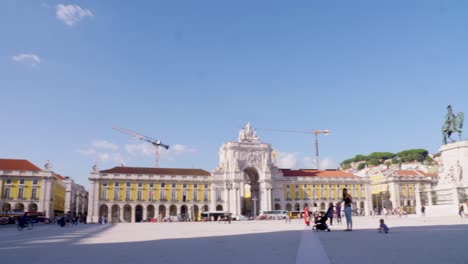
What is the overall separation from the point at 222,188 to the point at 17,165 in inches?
1734

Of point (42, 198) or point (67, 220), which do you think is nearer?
point (67, 220)

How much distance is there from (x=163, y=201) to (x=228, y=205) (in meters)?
14.5

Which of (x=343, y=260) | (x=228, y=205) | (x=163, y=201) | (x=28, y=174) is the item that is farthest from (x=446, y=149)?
(x=28, y=174)

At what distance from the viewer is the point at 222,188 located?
86688 mm

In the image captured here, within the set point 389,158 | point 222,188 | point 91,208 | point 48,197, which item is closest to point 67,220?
point 91,208

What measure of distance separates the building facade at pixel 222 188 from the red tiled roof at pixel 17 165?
43.6 feet

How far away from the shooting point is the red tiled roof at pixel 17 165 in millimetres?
77150

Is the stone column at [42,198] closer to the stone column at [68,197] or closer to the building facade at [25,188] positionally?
the building facade at [25,188]

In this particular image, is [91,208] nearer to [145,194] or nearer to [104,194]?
[104,194]

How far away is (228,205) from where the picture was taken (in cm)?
8431

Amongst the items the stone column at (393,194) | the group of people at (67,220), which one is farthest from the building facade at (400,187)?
the group of people at (67,220)

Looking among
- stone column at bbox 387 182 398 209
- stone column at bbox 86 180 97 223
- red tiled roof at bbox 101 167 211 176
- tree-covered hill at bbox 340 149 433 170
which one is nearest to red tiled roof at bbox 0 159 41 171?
stone column at bbox 86 180 97 223

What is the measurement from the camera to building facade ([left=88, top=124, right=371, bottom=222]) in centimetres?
7994

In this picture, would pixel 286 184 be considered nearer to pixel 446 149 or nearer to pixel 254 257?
pixel 446 149
